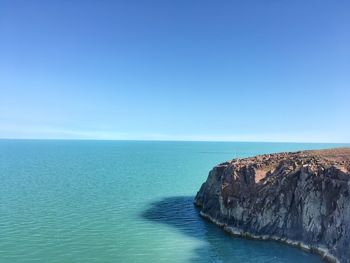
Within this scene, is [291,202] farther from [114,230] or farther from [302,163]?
[114,230]

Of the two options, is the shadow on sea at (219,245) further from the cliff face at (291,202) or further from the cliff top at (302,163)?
the cliff top at (302,163)

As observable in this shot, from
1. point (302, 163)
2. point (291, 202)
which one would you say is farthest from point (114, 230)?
point (302, 163)

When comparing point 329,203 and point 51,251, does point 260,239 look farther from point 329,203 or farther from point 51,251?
point 51,251

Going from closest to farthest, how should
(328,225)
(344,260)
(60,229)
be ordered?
1. (344,260)
2. (328,225)
3. (60,229)

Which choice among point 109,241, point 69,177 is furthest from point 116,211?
point 69,177

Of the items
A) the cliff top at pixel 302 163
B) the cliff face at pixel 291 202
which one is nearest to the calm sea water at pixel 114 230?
the cliff face at pixel 291 202

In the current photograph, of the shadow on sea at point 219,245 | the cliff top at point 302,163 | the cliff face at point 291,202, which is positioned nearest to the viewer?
the cliff face at point 291,202
